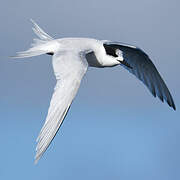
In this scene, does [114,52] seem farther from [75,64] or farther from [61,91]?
[61,91]

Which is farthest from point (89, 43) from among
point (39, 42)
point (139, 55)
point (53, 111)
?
point (53, 111)

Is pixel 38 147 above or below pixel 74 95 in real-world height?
below

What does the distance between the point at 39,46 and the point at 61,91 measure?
183 cm

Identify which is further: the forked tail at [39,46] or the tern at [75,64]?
the forked tail at [39,46]

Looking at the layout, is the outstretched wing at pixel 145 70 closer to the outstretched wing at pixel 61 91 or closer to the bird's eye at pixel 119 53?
the bird's eye at pixel 119 53

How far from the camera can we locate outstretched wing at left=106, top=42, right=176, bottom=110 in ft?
25.3

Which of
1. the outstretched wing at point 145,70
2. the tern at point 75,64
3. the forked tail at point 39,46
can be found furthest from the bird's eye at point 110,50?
the forked tail at point 39,46

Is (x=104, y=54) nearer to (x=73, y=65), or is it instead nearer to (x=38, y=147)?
(x=73, y=65)

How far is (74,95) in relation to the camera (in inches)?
205

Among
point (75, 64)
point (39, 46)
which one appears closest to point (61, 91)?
point (75, 64)

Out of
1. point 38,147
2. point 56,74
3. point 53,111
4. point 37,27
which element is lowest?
point 38,147

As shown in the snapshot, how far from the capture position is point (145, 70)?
804 centimetres

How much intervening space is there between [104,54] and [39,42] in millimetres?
968

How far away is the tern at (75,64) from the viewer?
485 centimetres
